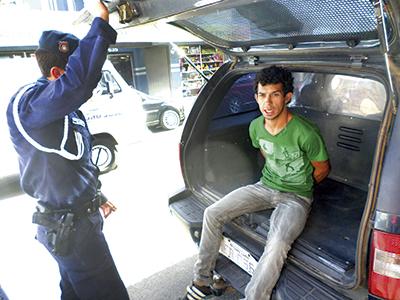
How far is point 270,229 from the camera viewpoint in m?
1.87

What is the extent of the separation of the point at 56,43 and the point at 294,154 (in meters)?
1.48

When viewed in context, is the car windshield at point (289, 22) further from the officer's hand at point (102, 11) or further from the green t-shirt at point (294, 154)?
the green t-shirt at point (294, 154)

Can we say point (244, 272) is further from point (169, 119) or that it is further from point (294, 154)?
point (169, 119)

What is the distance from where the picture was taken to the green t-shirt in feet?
6.57

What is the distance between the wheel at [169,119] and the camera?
8070 millimetres

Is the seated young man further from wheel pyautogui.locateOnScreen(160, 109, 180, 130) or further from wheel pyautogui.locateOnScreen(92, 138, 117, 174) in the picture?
wheel pyautogui.locateOnScreen(160, 109, 180, 130)

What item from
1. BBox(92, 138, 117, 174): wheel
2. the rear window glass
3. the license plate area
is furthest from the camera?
BBox(92, 138, 117, 174): wheel

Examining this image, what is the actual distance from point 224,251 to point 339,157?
1.52m

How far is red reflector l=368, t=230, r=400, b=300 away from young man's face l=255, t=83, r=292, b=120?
975 millimetres

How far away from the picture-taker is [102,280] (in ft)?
6.10

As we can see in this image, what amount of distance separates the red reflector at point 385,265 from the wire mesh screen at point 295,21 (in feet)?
3.05

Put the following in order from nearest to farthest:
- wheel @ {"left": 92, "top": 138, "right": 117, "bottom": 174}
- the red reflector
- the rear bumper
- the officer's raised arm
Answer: the red reflector < the officer's raised arm < the rear bumper < wheel @ {"left": 92, "top": 138, "right": 117, "bottom": 174}

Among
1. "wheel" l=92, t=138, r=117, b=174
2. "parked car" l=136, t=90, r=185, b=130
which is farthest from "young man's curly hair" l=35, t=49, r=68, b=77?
"parked car" l=136, t=90, r=185, b=130

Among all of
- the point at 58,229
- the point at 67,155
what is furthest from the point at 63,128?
the point at 58,229
